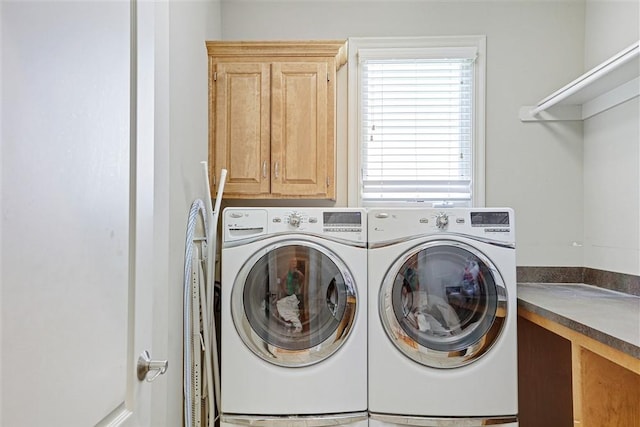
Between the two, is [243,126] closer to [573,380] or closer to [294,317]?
[294,317]

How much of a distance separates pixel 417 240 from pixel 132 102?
1.50 meters

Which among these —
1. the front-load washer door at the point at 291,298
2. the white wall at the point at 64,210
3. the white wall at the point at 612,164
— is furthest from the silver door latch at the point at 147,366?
the white wall at the point at 612,164

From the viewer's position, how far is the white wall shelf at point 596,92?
1975mm

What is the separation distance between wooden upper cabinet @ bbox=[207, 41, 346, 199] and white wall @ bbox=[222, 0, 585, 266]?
0.38 m

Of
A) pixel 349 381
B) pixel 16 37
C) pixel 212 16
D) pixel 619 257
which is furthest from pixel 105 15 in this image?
pixel 619 257

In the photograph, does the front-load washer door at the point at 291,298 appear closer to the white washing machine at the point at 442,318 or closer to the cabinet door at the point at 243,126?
the white washing machine at the point at 442,318

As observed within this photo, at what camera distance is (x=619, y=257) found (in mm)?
2453

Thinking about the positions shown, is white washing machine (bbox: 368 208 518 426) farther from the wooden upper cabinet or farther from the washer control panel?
the wooden upper cabinet

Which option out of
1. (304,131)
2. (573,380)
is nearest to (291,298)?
(304,131)

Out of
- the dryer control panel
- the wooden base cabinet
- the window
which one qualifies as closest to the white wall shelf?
the window

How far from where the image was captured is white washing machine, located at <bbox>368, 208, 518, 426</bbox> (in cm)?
209

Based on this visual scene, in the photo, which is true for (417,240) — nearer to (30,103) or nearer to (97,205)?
(97,205)

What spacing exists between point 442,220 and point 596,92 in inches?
45.8

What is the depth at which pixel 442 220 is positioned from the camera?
2.14 m
